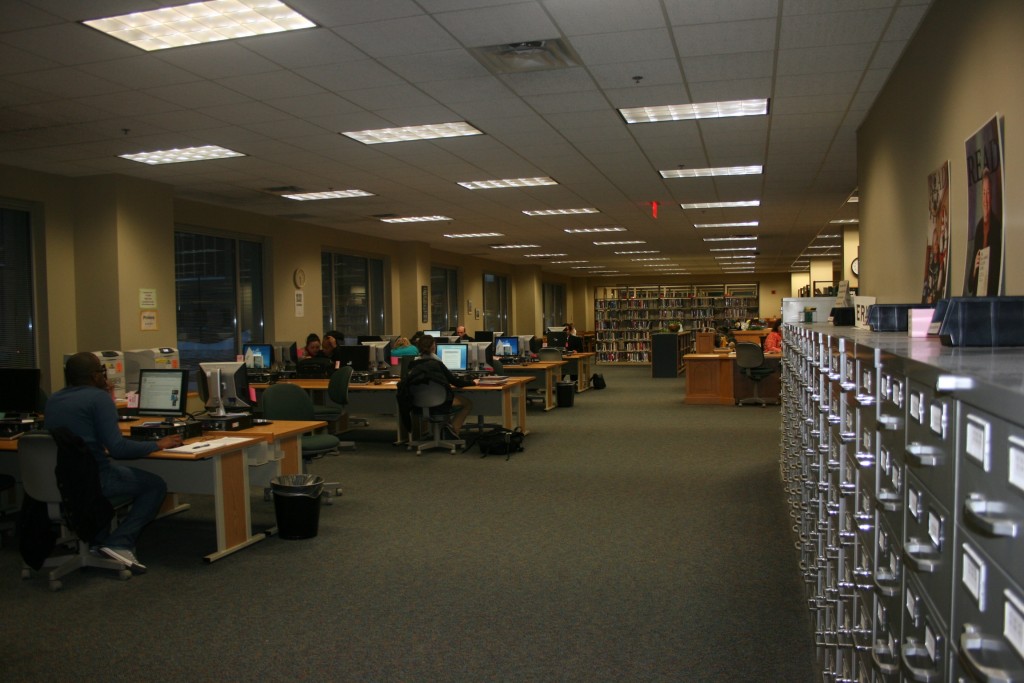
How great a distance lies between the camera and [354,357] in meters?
9.83

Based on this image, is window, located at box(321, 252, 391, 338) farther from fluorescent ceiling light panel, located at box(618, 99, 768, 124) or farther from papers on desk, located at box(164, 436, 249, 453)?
papers on desk, located at box(164, 436, 249, 453)

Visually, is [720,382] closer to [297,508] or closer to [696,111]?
[696,111]

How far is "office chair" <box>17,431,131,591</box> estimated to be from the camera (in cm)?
416

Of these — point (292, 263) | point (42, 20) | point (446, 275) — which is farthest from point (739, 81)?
point (446, 275)

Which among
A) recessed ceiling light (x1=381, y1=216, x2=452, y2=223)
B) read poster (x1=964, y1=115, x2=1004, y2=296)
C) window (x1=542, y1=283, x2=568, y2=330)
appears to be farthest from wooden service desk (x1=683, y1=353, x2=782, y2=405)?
window (x1=542, y1=283, x2=568, y2=330)

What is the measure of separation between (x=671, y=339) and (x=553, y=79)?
12.9 meters

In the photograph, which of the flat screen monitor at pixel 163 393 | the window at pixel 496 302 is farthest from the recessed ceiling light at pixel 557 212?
the window at pixel 496 302

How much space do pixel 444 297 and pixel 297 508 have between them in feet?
43.7

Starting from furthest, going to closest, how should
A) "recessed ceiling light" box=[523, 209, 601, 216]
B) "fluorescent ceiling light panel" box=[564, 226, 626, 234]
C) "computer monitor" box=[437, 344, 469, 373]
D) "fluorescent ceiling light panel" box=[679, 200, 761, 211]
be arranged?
"fluorescent ceiling light panel" box=[564, 226, 626, 234] → "recessed ceiling light" box=[523, 209, 601, 216] → "fluorescent ceiling light panel" box=[679, 200, 761, 211] → "computer monitor" box=[437, 344, 469, 373]

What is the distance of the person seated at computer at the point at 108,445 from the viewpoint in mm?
4238

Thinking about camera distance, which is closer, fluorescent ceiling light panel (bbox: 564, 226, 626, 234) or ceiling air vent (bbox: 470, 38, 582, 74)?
ceiling air vent (bbox: 470, 38, 582, 74)

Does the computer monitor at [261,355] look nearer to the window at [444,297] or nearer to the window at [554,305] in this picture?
the window at [444,297]

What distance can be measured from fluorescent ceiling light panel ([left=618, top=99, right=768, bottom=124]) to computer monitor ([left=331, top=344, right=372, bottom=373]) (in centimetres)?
488

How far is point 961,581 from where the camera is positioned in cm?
98
